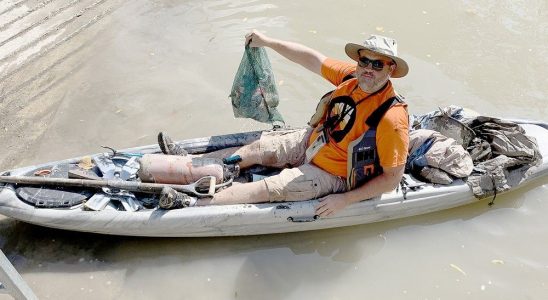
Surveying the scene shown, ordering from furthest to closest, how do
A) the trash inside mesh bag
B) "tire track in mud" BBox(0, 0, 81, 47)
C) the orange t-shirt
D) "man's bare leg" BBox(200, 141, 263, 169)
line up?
"tire track in mud" BBox(0, 0, 81, 47)
the trash inside mesh bag
"man's bare leg" BBox(200, 141, 263, 169)
the orange t-shirt

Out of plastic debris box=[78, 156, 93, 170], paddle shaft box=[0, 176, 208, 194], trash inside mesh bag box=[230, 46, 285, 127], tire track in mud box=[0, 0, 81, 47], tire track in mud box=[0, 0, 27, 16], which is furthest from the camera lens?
tire track in mud box=[0, 0, 27, 16]

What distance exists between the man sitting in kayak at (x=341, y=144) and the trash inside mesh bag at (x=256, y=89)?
240mm

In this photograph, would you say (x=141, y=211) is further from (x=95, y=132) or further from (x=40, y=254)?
(x=95, y=132)

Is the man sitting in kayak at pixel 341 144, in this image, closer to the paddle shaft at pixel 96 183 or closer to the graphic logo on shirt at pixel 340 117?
the graphic logo on shirt at pixel 340 117

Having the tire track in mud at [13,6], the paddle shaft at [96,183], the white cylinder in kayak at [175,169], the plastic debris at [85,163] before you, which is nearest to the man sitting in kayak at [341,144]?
the white cylinder in kayak at [175,169]

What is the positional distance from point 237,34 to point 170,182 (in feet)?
12.6

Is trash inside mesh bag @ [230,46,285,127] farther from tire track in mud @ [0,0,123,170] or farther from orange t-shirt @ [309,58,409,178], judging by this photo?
tire track in mud @ [0,0,123,170]

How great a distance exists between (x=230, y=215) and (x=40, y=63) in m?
4.16

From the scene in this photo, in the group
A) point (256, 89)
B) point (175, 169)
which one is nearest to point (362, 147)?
point (256, 89)

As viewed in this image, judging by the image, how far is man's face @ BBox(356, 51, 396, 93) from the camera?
13.1 ft

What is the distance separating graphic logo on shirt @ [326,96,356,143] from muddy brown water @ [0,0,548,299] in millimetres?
1138

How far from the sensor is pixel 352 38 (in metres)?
7.75

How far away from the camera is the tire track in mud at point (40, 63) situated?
19.6 ft

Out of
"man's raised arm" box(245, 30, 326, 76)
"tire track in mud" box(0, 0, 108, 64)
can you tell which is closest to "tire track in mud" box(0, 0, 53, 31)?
"tire track in mud" box(0, 0, 108, 64)
